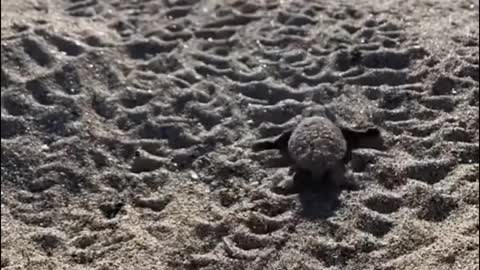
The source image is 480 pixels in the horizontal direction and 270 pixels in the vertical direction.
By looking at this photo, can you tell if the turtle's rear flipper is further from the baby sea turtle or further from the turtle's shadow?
the turtle's shadow

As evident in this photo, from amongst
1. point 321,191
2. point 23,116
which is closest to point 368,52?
point 321,191

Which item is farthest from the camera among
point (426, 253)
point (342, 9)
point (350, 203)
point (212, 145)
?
point (342, 9)

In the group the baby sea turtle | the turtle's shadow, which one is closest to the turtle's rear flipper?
the baby sea turtle

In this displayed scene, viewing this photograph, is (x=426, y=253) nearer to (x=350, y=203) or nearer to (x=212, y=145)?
(x=350, y=203)

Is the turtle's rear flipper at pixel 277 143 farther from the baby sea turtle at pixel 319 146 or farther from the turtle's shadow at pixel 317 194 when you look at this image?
the turtle's shadow at pixel 317 194

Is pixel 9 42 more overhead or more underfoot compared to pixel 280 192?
more overhead

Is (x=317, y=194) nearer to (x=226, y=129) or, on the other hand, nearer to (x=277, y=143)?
(x=277, y=143)

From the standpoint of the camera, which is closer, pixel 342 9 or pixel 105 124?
pixel 105 124

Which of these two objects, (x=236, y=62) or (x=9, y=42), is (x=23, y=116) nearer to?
(x=9, y=42)

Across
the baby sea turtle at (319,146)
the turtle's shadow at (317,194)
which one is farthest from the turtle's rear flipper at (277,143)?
the turtle's shadow at (317,194)

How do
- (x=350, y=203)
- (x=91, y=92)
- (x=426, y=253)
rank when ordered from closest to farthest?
(x=426, y=253) → (x=350, y=203) → (x=91, y=92)
